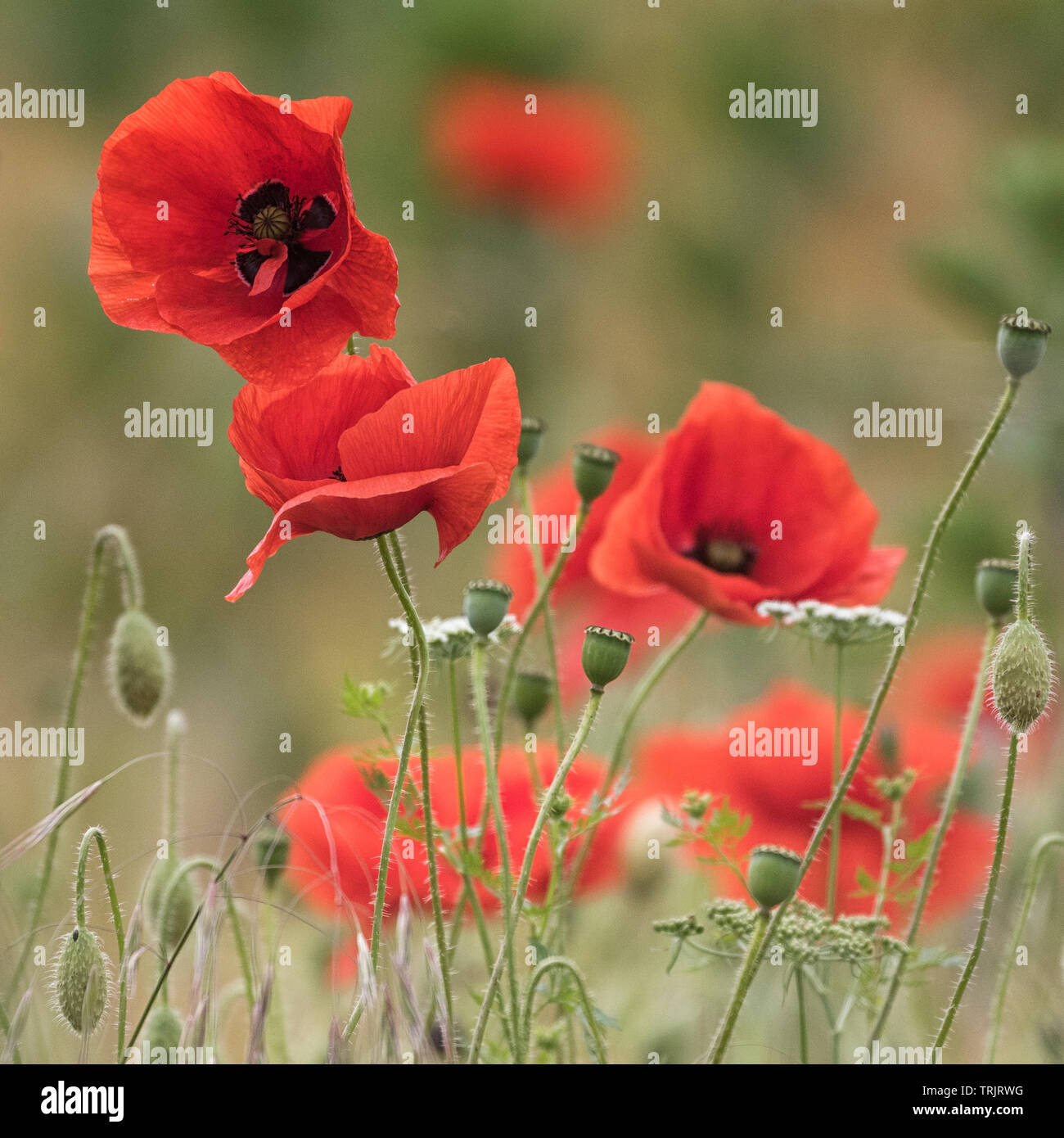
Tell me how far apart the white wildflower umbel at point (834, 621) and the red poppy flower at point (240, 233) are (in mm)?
177

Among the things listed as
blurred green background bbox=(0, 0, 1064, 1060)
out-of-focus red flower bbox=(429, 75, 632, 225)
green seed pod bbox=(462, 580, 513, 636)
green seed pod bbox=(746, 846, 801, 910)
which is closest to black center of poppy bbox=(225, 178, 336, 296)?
green seed pod bbox=(462, 580, 513, 636)

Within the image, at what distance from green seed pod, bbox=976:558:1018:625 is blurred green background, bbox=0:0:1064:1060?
1.86 ft

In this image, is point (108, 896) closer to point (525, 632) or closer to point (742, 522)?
point (525, 632)

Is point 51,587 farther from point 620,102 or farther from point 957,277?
point 620,102

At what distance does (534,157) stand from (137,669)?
1507mm

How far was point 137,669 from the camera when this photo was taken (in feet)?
1.60

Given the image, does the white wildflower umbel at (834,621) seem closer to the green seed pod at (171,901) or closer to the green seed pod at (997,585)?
the green seed pod at (997,585)

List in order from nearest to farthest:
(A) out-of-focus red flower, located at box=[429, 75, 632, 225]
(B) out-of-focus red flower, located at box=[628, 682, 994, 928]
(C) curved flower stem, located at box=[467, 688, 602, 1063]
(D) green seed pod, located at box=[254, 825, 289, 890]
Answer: (C) curved flower stem, located at box=[467, 688, 602, 1063] → (D) green seed pod, located at box=[254, 825, 289, 890] → (B) out-of-focus red flower, located at box=[628, 682, 994, 928] → (A) out-of-focus red flower, located at box=[429, 75, 632, 225]

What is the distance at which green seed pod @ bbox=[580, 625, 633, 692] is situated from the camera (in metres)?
0.37

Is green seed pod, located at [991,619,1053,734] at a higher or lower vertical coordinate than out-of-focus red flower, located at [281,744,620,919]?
higher

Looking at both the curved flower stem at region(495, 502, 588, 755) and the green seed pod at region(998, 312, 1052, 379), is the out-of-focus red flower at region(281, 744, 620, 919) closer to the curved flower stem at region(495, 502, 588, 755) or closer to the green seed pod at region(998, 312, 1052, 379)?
the curved flower stem at region(495, 502, 588, 755)

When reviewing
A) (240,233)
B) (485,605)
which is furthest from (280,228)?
(485,605)
